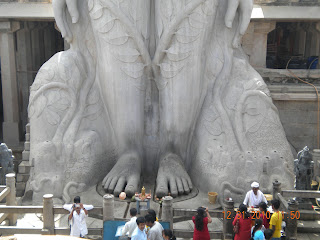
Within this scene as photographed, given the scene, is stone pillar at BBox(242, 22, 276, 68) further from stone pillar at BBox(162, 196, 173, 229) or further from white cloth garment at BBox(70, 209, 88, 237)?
white cloth garment at BBox(70, 209, 88, 237)

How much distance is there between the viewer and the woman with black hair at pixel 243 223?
155 inches

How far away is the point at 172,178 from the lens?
214 inches

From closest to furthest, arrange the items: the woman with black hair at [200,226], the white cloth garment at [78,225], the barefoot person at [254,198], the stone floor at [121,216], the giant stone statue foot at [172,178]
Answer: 1. the woman with black hair at [200,226]
2. the white cloth garment at [78,225]
3. the barefoot person at [254,198]
4. the stone floor at [121,216]
5. the giant stone statue foot at [172,178]

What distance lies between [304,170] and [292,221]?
48.0 inches

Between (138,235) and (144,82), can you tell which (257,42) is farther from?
(138,235)

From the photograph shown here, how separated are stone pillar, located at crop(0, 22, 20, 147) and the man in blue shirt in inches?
309

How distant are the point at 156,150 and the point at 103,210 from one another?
207 centimetres

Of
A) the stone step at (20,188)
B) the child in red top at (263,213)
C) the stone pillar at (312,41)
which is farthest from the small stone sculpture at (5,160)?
the stone pillar at (312,41)

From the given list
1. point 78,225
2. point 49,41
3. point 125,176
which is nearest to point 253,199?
point 125,176

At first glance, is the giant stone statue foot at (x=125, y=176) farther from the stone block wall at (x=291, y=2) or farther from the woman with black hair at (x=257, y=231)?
the stone block wall at (x=291, y=2)

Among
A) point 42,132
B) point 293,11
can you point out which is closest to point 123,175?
point 42,132

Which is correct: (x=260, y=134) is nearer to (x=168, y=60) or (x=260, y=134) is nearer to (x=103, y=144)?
(x=168, y=60)

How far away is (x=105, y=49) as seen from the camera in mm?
5703

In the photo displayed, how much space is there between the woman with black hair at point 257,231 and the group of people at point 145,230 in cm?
76
